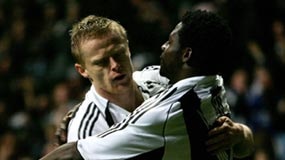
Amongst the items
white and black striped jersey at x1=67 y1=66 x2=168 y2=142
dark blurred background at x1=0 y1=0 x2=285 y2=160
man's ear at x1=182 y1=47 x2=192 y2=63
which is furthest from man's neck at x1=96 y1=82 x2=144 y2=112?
dark blurred background at x1=0 y1=0 x2=285 y2=160

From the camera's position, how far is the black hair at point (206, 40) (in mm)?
3793

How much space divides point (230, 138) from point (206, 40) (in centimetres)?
51

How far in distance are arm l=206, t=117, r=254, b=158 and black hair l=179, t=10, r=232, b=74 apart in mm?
276

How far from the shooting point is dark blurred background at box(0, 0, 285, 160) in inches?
342

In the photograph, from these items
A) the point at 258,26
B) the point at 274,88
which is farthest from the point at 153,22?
the point at 274,88

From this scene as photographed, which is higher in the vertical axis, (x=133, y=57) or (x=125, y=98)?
(x=125, y=98)

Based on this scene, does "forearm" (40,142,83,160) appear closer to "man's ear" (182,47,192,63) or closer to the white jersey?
the white jersey

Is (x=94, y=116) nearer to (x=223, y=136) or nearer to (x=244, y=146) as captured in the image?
(x=223, y=136)

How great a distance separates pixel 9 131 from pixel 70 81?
A: 996mm

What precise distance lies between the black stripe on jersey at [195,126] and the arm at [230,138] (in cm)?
3

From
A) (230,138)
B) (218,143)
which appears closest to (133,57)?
(230,138)

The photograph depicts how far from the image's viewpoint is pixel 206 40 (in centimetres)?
379

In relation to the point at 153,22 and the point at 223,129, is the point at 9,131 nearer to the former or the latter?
the point at 153,22

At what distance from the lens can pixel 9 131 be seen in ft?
33.4
